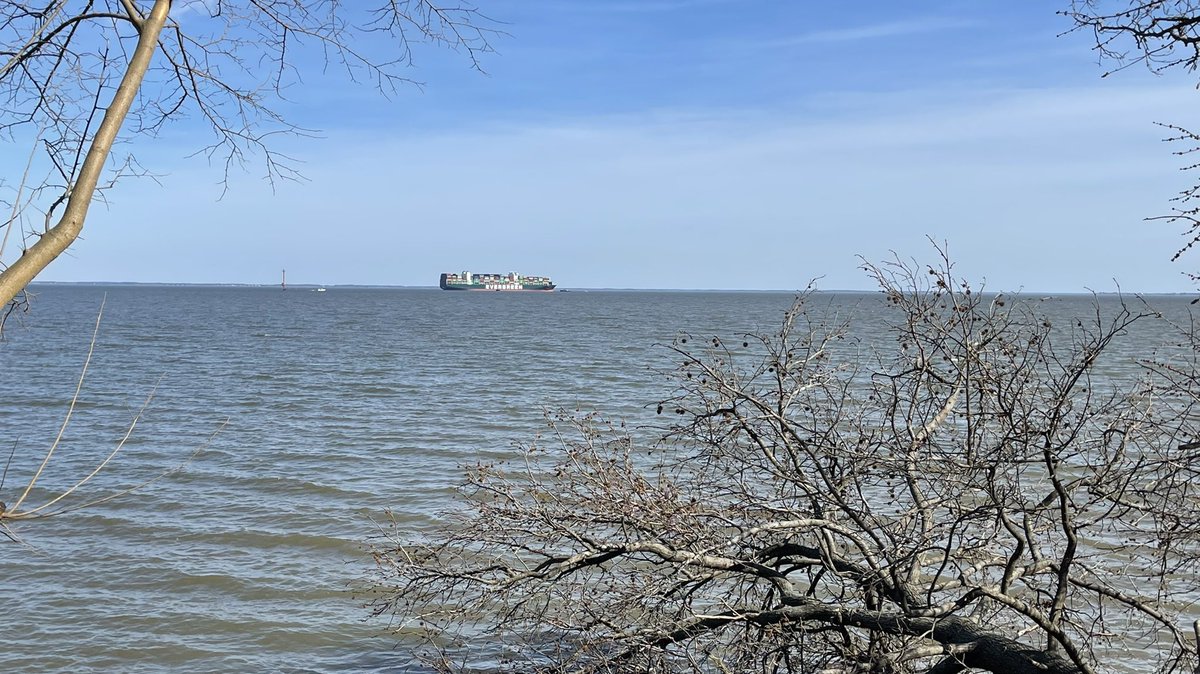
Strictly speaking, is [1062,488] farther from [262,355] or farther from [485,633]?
[262,355]

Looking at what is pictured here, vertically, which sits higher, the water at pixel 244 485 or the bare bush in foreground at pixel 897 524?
the bare bush in foreground at pixel 897 524

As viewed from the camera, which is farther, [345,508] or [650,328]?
[650,328]

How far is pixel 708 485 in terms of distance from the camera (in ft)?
23.8

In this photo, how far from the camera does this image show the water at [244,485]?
394 inches

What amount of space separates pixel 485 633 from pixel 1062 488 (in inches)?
234

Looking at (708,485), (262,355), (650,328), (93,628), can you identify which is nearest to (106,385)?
(262,355)

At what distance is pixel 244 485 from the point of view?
16.4 m

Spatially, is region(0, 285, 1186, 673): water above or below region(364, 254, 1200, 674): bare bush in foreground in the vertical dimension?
below

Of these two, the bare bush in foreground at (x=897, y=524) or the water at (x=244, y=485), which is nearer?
the bare bush in foreground at (x=897, y=524)

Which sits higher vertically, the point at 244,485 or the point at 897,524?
the point at 897,524

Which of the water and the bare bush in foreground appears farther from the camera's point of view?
the water

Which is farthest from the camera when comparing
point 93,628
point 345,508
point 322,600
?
point 345,508

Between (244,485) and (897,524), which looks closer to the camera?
(897,524)

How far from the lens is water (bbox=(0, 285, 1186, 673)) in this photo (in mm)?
10016
